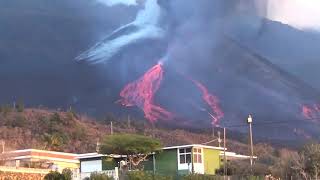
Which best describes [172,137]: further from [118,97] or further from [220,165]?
[118,97]

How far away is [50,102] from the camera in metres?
171

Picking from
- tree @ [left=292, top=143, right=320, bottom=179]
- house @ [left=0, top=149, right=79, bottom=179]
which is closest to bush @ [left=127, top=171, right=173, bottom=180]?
house @ [left=0, top=149, right=79, bottom=179]

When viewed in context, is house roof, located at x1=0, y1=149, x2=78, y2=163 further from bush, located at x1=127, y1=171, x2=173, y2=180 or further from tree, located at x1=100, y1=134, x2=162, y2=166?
bush, located at x1=127, y1=171, x2=173, y2=180

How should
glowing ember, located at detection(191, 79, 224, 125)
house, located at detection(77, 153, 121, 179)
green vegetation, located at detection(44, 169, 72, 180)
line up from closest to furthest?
green vegetation, located at detection(44, 169, 72, 180) → house, located at detection(77, 153, 121, 179) → glowing ember, located at detection(191, 79, 224, 125)

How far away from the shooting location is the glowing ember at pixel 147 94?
156 metres

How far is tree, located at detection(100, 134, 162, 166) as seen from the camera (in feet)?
211

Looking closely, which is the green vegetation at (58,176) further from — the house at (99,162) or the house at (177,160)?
the house at (99,162)

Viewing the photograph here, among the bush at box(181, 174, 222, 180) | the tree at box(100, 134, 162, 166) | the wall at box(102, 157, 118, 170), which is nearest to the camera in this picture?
the bush at box(181, 174, 222, 180)

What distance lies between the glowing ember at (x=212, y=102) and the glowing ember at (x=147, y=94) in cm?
1039

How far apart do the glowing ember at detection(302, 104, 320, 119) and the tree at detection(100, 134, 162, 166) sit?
114289 mm

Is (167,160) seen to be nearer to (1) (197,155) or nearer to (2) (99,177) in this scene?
(1) (197,155)

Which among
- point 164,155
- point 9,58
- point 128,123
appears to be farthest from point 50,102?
point 164,155

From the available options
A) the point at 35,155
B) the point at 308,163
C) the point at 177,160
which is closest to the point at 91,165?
the point at 177,160

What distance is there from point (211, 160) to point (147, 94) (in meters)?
106
